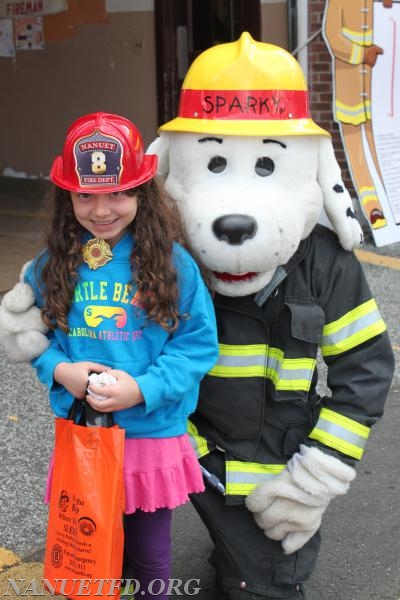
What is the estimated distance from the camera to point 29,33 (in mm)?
10859

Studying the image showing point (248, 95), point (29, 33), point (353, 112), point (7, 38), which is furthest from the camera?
point (7, 38)

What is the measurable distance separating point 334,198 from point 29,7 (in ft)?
28.7

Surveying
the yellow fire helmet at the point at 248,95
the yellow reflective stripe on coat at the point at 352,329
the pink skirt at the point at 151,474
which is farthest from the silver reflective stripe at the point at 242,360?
the yellow fire helmet at the point at 248,95

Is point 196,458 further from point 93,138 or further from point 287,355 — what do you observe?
point 93,138

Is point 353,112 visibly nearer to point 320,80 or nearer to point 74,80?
point 320,80

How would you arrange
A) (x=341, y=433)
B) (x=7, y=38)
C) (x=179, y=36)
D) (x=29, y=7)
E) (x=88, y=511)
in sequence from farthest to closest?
(x=7, y=38) → (x=29, y=7) → (x=179, y=36) → (x=341, y=433) → (x=88, y=511)

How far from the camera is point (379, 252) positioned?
7.80 m

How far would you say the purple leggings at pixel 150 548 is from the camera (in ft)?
8.82

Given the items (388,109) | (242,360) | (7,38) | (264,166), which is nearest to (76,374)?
(242,360)

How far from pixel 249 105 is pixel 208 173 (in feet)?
0.73

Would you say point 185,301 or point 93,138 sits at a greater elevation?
point 93,138

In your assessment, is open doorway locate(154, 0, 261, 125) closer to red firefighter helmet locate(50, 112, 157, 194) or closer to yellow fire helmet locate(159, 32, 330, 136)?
yellow fire helmet locate(159, 32, 330, 136)

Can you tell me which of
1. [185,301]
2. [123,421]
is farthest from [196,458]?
[185,301]

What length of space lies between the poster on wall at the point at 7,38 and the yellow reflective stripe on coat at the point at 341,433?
930cm
